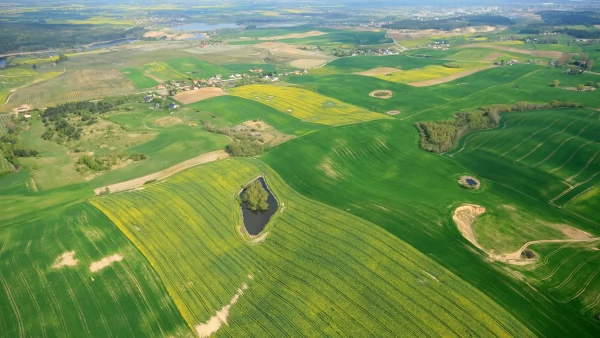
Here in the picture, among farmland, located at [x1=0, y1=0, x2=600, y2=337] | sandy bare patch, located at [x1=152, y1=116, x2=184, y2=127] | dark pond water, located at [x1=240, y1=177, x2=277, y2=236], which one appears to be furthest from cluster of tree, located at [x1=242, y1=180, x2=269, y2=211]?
sandy bare patch, located at [x1=152, y1=116, x2=184, y2=127]

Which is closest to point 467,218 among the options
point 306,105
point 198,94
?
point 306,105

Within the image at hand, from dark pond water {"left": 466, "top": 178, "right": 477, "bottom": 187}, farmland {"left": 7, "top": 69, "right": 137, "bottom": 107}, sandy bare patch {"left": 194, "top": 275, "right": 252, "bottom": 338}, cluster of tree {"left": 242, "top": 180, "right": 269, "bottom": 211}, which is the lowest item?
farmland {"left": 7, "top": 69, "right": 137, "bottom": 107}

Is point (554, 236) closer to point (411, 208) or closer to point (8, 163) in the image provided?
point (411, 208)

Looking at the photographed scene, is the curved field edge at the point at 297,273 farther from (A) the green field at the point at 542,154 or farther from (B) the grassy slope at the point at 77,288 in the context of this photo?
(A) the green field at the point at 542,154

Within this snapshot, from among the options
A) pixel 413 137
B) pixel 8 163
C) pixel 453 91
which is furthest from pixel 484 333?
pixel 453 91

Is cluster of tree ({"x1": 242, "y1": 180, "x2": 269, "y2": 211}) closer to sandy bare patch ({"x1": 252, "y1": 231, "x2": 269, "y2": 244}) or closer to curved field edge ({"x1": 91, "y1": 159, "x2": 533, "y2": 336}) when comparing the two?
curved field edge ({"x1": 91, "y1": 159, "x2": 533, "y2": 336})

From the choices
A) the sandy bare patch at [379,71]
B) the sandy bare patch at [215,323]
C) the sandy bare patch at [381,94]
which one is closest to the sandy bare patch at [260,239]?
the sandy bare patch at [215,323]
